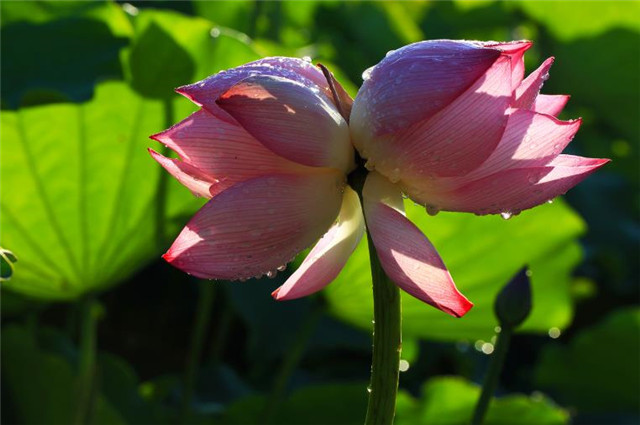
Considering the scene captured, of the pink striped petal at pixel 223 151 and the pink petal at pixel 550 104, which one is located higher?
the pink striped petal at pixel 223 151

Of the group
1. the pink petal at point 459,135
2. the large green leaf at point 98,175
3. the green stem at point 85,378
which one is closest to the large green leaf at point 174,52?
the large green leaf at point 98,175

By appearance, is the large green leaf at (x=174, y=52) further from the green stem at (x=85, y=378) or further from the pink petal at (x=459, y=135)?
the pink petal at (x=459, y=135)

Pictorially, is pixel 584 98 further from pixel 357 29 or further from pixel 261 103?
pixel 261 103

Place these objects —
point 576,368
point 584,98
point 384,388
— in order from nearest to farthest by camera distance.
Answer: point 384,388 < point 576,368 < point 584,98

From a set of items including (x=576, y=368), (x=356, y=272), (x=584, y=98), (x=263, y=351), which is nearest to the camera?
(x=356, y=272)

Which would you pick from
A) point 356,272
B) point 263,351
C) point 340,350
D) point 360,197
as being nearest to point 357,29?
point 340,350

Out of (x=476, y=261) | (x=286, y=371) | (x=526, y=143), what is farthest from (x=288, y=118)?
(x=476, y=261)

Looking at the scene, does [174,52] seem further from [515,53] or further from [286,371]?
[515,53]
